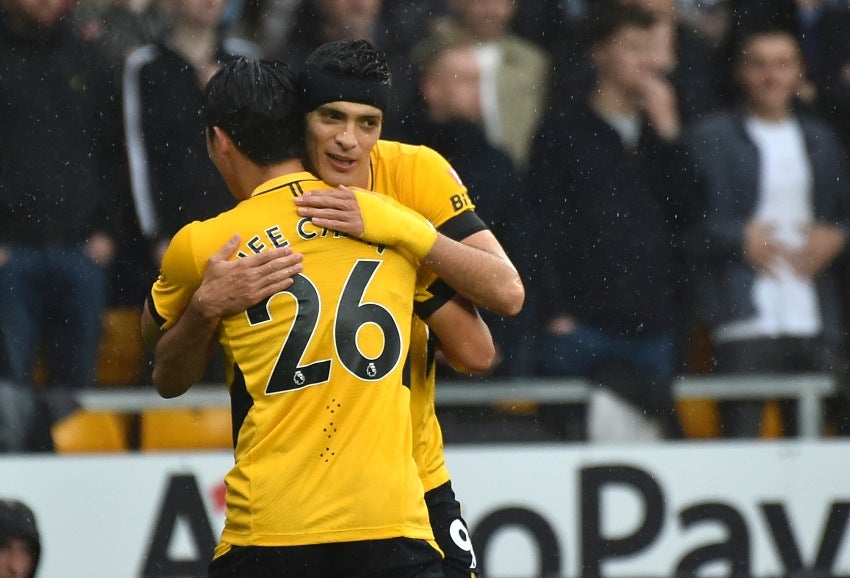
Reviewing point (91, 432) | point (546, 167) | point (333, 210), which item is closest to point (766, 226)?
point (546, 167)

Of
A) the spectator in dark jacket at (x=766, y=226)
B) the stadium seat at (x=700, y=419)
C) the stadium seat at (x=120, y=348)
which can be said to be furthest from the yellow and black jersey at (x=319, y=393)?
the spectator in dark jacket at (x=766, y=226)

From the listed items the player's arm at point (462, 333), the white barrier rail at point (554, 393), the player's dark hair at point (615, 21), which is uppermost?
the player's dark hair at point (615, 21)

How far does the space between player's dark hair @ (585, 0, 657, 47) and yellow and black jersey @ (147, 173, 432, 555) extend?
3.37m

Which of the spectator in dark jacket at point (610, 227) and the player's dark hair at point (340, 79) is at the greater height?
the player's dark hair at point (340, 79)

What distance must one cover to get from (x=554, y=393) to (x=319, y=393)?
3226 millimetres

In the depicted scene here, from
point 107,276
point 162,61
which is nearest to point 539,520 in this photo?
point 107,276

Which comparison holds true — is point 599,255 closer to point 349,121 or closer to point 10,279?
point 10,279

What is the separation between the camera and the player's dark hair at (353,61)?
371 centimetres

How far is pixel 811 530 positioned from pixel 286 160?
3.78 meters

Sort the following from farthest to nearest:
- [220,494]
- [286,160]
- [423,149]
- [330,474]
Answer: [220,494]
[423,149]
[286,160]
[330,474]

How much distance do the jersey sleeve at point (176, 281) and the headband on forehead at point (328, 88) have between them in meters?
0.44

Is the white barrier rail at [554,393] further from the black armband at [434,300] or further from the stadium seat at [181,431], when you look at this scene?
the black armband at [434,300]

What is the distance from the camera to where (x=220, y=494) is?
20.9 feet

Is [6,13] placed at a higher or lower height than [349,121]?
higher
